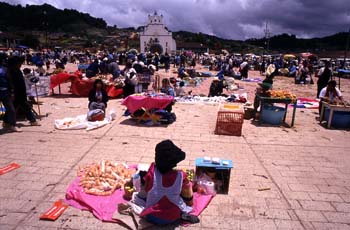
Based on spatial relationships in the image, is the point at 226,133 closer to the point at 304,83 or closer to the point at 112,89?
the point at 112,89

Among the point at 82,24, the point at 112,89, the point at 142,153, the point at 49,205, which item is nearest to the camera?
the point at 49,205

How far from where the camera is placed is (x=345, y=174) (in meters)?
5.32

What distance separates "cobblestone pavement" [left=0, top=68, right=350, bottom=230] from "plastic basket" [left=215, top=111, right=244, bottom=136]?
219 mm

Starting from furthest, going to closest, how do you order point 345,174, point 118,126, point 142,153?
1. point 118,126
2. point 142,153
3. point 345,174

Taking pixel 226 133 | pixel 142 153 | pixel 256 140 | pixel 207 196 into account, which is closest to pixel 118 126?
pixel 142 153

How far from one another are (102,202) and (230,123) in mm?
4216

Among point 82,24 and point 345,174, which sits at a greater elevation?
point 82,24

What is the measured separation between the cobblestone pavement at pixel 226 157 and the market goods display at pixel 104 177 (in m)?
0.31

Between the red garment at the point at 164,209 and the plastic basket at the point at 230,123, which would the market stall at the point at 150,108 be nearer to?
the plastic basket at the point at 230,123

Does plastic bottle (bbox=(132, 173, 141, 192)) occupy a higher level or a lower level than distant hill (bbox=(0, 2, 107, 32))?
lower

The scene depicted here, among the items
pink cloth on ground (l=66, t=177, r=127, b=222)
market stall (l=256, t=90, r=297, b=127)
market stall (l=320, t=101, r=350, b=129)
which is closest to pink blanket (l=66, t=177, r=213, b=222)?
pink cloth on ground (l=66, t=177, r=127, b=222)

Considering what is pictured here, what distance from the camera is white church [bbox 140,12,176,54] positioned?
59.8 m

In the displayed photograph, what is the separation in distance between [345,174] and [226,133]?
283cm

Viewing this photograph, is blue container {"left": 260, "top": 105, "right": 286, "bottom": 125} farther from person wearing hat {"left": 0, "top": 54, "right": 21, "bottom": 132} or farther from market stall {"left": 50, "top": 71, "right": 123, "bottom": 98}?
person wearing hat {"left": 0, "top": 54, "right": 21, "bottom": 132}
